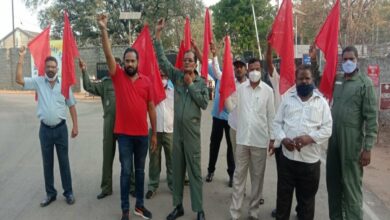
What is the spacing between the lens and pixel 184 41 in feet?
19.7

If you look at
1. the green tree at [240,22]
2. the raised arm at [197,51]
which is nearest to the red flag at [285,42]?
the raised arm at [197,51]

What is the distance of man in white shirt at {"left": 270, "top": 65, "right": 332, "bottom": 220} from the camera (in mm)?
4289

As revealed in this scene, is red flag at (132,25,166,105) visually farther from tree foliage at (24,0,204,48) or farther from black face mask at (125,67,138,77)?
tree foliage at (24,0,204,48)

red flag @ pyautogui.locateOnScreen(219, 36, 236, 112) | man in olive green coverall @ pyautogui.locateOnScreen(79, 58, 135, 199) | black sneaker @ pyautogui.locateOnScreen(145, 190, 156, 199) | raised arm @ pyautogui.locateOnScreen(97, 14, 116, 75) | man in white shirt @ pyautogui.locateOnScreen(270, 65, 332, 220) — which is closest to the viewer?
man in white shirt @ pyautogui.locateOnScreen(270, 65, 332, 220)

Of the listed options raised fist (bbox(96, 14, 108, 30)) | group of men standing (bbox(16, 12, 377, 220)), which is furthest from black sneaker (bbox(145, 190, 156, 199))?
raised fist (bbox(96, 14, 108, 30))

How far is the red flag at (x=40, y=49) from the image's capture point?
19.8 ft

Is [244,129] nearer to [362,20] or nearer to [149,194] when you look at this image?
[149,194]

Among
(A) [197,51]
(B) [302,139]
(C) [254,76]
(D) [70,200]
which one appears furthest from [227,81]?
(D) [70,200]

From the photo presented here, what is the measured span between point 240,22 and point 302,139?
3435cm

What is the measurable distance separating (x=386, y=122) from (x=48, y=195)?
9804 millimetres

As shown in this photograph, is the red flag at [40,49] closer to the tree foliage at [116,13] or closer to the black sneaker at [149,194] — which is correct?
the black sneaker at [149,194]

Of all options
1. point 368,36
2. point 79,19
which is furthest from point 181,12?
point 368,36

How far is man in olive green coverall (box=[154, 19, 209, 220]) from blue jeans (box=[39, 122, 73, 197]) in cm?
156

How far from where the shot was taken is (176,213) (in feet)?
16.9
